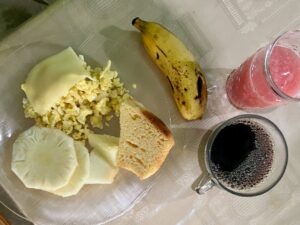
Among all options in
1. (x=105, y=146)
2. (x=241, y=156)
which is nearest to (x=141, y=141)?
(x=105, y=146)

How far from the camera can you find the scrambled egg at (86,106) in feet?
2.92

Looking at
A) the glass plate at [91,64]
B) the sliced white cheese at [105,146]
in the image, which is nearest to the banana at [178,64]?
the glass plate at [91,64]

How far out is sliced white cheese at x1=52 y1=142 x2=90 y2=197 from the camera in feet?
2.87

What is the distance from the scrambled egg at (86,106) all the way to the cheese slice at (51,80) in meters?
0.01

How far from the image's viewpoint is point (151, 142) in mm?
908

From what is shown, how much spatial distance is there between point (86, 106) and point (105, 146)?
0.24 feet

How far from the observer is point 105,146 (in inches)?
34.8

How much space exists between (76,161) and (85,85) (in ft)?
0.39

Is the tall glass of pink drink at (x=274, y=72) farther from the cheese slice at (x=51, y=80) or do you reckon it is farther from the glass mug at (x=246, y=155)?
the cheese slice at (x=51, y=80)

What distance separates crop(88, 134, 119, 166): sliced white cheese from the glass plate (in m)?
0.03

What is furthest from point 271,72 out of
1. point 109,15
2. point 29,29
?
point 29,29

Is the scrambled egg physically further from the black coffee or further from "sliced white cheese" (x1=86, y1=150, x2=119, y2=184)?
the black coffee

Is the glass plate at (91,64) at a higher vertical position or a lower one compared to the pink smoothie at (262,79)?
higher

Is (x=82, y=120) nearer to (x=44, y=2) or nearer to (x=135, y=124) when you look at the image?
(x=135, y=124)
